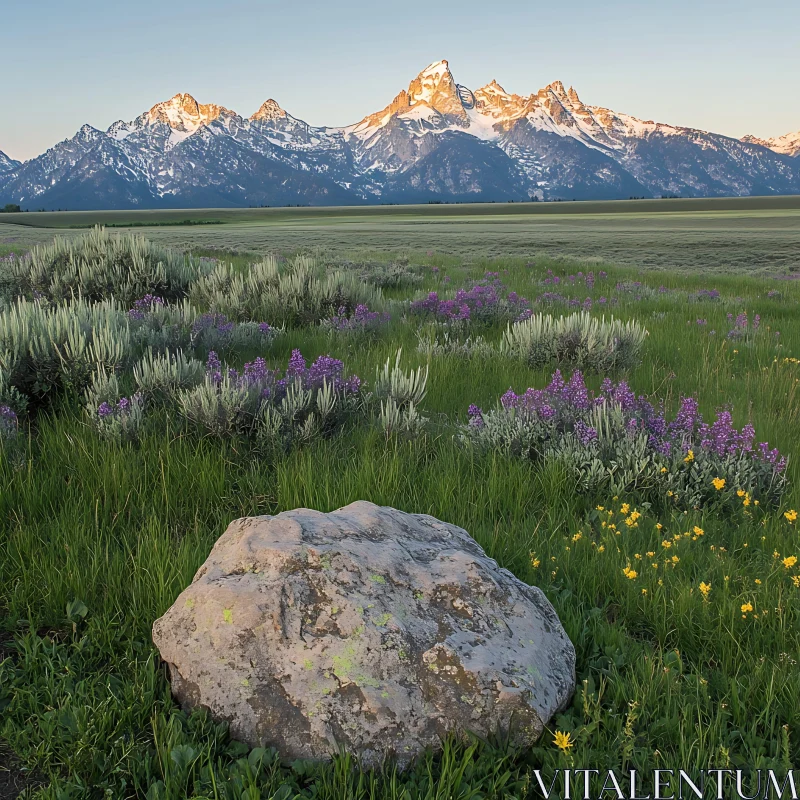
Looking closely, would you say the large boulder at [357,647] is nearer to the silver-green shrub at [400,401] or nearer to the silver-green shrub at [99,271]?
the silver-green shrub at [400,401]

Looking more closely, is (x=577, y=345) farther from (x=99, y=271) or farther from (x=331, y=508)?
(x=99, y=271)

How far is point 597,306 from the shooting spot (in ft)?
31.3

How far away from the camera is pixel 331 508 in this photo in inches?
112

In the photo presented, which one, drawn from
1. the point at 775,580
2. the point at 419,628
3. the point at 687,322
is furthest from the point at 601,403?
the point at 687,322

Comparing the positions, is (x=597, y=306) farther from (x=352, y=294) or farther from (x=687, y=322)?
(x=352, y=294)

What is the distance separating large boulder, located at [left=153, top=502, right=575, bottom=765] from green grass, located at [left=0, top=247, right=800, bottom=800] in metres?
0.08

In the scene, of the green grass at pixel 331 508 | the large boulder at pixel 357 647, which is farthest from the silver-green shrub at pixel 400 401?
the large boulder at pixel 357 647

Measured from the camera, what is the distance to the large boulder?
1667mm

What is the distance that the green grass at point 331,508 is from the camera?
1597 millimetres

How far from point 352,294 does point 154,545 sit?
6.12 m

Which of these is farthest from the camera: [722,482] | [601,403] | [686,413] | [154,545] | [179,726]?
[601,403]

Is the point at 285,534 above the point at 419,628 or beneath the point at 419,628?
above

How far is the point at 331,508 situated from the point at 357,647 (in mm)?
1139

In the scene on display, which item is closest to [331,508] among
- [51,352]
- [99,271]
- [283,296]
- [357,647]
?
[357,647]
